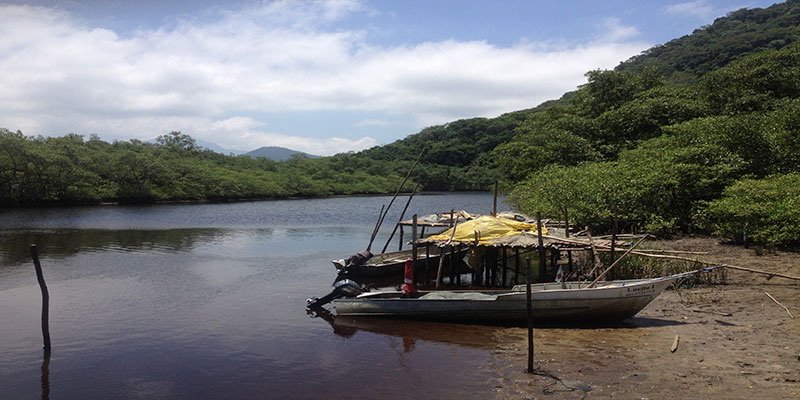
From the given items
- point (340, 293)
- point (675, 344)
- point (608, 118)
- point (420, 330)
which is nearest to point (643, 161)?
point (608, 118)

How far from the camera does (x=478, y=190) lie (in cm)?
12012

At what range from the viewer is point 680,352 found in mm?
10703

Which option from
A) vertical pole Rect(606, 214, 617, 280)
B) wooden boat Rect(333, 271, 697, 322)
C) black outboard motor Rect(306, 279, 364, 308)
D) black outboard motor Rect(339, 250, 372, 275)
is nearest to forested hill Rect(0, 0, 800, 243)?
vertical pole Rect(606, 214, 617, 280)

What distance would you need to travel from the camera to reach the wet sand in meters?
8.96

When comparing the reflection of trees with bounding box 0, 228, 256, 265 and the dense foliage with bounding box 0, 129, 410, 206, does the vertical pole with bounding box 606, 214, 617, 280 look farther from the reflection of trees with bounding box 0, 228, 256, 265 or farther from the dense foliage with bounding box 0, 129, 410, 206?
the dense foliage with bounding box 0, 129, 410, 206

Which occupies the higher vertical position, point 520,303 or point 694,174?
point 694,174

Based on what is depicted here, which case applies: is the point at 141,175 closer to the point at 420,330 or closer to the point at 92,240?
the point at 92,240

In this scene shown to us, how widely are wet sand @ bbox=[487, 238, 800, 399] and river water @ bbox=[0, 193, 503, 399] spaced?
1280mm

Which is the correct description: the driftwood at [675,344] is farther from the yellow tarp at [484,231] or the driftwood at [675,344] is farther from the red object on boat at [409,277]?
the red object on boat at [409,277]

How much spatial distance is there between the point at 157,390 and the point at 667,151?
2545 cm

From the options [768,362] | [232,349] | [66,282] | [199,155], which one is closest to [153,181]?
[199,155]

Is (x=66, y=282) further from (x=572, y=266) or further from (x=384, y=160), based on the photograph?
(x=384, y=160)

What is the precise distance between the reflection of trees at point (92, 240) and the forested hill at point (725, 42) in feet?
160

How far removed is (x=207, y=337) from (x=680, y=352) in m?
12.3
